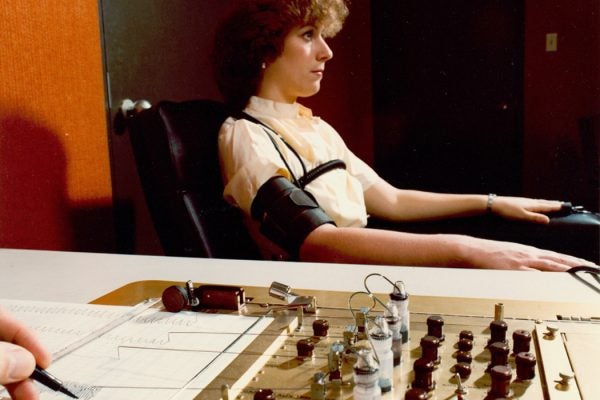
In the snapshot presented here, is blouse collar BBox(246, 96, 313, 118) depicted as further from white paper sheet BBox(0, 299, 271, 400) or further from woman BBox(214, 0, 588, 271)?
white paper sheet BBox(0, 299, 271, 400)

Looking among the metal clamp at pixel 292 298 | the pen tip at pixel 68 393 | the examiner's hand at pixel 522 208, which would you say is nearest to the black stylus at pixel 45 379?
the pen tip at pixel 68 393

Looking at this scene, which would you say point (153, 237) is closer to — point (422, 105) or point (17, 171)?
point (17, 171)

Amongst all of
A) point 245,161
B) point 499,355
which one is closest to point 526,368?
point 499,355

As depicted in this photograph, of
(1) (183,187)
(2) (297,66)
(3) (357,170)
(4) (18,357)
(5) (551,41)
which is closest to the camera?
(4) (18,357)

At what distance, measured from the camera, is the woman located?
1171mm

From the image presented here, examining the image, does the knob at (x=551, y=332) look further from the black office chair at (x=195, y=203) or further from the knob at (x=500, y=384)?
the black office chair at (x=195, y=203)

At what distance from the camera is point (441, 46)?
3.88 meters

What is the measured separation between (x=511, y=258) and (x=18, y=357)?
0.91 meters

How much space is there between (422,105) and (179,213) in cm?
296

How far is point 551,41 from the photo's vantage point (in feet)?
11.8

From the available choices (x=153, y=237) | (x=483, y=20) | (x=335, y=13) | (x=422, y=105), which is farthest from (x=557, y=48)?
(x=153, y=237)

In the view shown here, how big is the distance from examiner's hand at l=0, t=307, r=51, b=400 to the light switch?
372 cm

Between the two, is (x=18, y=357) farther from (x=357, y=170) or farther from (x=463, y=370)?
(x=357, y=170)

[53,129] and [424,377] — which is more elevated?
[53,129]
